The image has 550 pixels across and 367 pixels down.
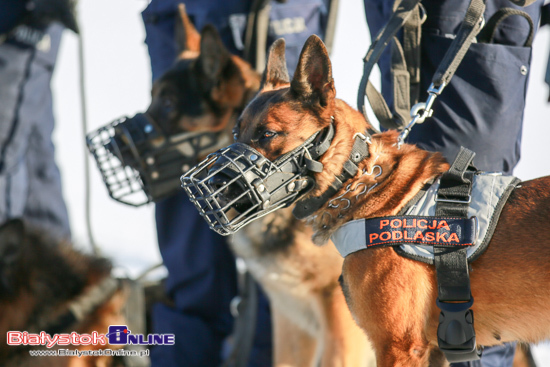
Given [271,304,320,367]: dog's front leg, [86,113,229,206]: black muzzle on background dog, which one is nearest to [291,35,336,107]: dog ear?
[86,113,229,206]: black muzzle on background dog

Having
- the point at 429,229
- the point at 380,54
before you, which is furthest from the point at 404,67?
the point at 429,229

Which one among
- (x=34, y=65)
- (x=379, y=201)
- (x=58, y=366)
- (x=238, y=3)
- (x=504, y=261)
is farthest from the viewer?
(x=34, y=65)

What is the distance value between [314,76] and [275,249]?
1.15 metres

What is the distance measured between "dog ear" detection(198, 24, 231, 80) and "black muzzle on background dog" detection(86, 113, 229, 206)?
1.17 ft

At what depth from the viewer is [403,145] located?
5.82ft

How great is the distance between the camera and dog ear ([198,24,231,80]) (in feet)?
9.12

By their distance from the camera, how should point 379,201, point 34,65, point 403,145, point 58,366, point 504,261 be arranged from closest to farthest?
point 504,261, point 379,201, point 403,145, point 58,366, point 34,65

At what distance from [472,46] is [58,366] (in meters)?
2.36

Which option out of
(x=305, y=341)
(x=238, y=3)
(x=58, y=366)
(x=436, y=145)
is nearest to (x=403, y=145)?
(x=436, y=145)

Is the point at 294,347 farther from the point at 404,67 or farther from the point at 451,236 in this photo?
the point at 404,67

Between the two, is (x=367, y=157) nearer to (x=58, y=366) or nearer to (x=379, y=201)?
(x=379, y=201)

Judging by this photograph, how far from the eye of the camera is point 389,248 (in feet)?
5.04

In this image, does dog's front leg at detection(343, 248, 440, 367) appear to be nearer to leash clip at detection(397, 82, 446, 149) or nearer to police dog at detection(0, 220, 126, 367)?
leash clip at detection(397, 82, 446, 149)

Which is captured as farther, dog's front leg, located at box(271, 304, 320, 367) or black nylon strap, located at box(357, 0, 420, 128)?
dog's front leg, located at box(271, 304, 320, 367)
